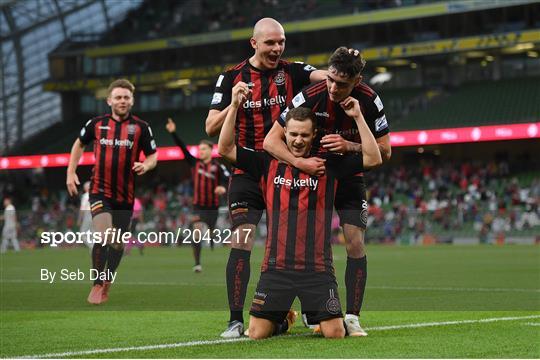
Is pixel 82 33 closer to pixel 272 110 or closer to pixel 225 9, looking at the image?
pixel 225 9

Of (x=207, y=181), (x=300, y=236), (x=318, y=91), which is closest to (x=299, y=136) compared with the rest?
(x=318, y=91)

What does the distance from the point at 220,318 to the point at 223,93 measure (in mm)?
1967

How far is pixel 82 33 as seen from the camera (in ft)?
182

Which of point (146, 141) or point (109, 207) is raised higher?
point (146, 141)

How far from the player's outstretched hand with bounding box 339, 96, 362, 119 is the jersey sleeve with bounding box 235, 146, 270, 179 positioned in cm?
70

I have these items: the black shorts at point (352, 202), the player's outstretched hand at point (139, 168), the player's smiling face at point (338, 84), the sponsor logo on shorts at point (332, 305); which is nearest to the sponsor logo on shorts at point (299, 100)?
the player's smiling face at point (338, 84)

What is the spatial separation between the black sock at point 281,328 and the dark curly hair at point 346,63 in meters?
1.74

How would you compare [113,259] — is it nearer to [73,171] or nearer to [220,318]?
[73,171]

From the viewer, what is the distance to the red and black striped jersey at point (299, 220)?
259 inches

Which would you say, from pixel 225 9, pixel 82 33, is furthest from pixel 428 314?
pixel 82 33

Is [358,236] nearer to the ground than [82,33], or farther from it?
nearer to the ground

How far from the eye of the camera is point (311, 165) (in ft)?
21.5

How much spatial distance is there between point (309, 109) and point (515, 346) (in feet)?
6.39

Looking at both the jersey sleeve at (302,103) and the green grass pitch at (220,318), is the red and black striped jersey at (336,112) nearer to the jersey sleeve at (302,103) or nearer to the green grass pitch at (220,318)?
the jersey sleeve at (302,103)
